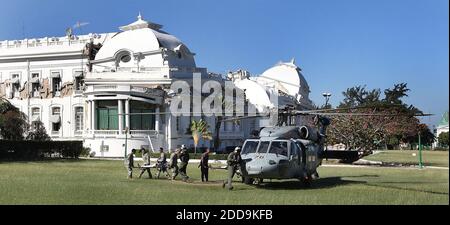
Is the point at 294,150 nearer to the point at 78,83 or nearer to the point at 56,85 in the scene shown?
the point at 78,83

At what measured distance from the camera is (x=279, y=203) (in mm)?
16422

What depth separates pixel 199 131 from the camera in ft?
180

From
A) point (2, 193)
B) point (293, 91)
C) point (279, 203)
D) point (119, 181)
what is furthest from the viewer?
point (293, 91)

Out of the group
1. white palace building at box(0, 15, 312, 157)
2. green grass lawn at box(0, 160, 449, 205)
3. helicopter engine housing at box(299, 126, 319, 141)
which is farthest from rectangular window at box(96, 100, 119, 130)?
helicopter engine housing at box(299, 126, 319, 141)

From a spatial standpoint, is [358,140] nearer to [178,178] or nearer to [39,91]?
[178,178]

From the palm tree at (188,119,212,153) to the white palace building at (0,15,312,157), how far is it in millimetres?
960

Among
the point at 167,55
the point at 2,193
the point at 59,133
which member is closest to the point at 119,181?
the point at 2,193

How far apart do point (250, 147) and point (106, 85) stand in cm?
3361

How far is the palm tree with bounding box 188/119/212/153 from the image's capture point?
54438 mm

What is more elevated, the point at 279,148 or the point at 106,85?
the point at 106,85

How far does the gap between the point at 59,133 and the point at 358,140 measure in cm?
3206

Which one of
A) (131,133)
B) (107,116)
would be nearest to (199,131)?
(131,133)

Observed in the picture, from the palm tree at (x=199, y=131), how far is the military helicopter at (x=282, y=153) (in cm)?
3119

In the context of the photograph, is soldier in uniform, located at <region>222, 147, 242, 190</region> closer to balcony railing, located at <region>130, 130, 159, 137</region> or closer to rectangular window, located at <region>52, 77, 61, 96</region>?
balcony railing, located at <region>130, 130, 159, 137</region>
